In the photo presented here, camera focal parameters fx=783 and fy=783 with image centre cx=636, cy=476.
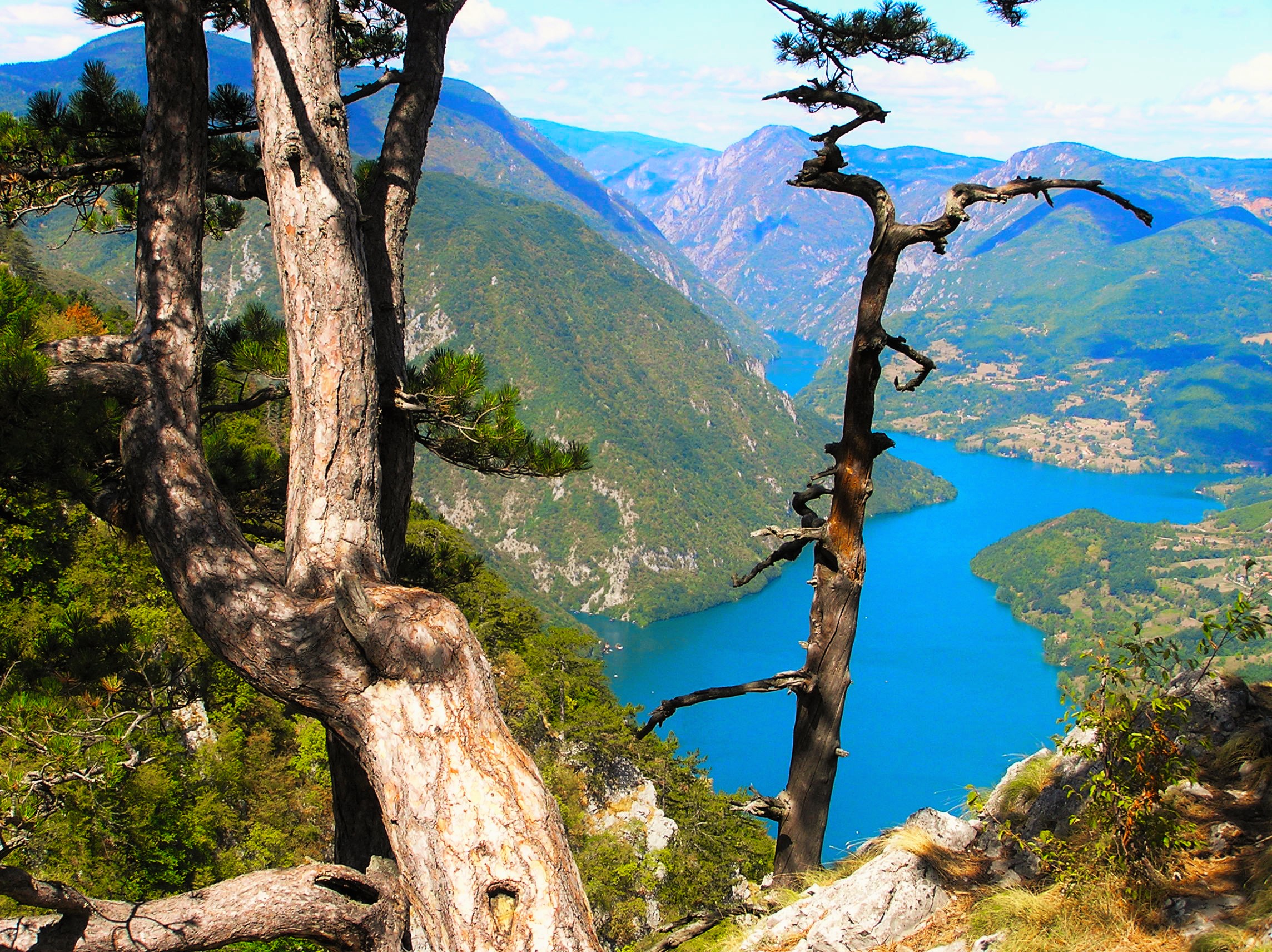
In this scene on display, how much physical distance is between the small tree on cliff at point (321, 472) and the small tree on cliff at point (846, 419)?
63.2 inches

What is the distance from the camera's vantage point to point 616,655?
98062 millimetres

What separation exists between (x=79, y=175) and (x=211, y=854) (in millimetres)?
15762

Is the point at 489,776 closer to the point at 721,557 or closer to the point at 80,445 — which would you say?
the point at 80,445

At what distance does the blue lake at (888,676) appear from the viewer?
64000 millimetres

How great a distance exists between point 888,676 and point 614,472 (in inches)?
3171

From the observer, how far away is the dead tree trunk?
158 inches

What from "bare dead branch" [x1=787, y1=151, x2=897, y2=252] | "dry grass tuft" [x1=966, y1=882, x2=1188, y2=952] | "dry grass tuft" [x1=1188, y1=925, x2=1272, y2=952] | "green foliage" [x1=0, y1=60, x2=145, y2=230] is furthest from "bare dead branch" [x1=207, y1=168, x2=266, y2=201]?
"dry grass tuft" [x1=1188, y1=925, x2=1272, y2=952]

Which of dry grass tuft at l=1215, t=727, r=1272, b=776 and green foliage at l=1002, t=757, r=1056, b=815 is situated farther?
green foliage at l=1002, t=757, r=1056, b=815

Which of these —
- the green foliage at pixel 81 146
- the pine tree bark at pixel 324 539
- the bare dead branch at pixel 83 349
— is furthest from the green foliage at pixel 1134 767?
the green foliage at pixel 81 146

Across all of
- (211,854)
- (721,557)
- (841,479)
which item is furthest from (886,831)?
(721,557)

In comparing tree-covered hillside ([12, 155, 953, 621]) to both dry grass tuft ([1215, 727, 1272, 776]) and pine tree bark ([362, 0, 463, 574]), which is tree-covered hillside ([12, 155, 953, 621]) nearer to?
pine tree bark ([362, 0, 463, 574])

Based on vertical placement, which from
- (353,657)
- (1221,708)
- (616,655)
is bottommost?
(616,655)

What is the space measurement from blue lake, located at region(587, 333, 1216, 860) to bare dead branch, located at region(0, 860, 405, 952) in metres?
35.8

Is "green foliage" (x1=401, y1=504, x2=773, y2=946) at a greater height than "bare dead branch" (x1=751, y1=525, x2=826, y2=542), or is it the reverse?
"bare dead branch" (x1=751, y1=525, x2=826, y2=542)
